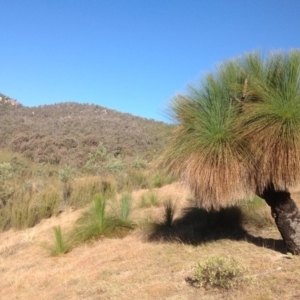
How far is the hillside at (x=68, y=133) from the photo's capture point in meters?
31.4

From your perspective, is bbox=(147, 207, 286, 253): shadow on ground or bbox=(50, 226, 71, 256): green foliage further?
bbox=(50, 226, 71, 256): green foliage

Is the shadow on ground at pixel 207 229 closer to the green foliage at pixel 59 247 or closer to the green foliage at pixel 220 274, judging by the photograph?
the green foliage at pixel 220 274

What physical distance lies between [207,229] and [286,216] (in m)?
2.35

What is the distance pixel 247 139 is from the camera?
4.82m

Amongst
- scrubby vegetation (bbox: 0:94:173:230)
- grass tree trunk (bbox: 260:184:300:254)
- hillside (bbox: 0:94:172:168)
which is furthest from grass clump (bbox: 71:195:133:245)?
hillside (bbox: 0:94:172:168)

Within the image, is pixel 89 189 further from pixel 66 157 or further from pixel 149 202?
pixel 66 157

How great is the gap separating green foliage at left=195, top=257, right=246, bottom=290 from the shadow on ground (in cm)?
160

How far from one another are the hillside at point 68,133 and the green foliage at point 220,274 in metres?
17.9

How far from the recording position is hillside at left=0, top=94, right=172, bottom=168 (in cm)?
3141

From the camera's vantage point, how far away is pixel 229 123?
4.96 m

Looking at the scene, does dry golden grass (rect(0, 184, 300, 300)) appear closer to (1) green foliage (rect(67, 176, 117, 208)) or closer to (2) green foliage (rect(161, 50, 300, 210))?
(2) green foliage (rect(161, 50, 300, 210))

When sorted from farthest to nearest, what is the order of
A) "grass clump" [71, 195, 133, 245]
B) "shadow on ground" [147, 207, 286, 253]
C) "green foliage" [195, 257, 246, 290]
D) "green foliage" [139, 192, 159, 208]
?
"green foliage" [139, 192, 159, 208] → "grass clump" [71, 195, 133, 245] → "shadow on ground" [147, 207, 286, 253] → "green foliage" [195, 257, 246, 290]

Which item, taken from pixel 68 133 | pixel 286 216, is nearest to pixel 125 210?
pixel 286 216

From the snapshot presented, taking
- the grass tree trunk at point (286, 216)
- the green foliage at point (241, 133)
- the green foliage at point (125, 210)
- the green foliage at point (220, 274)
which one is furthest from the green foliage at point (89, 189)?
the green foliage at point (220, 274)
